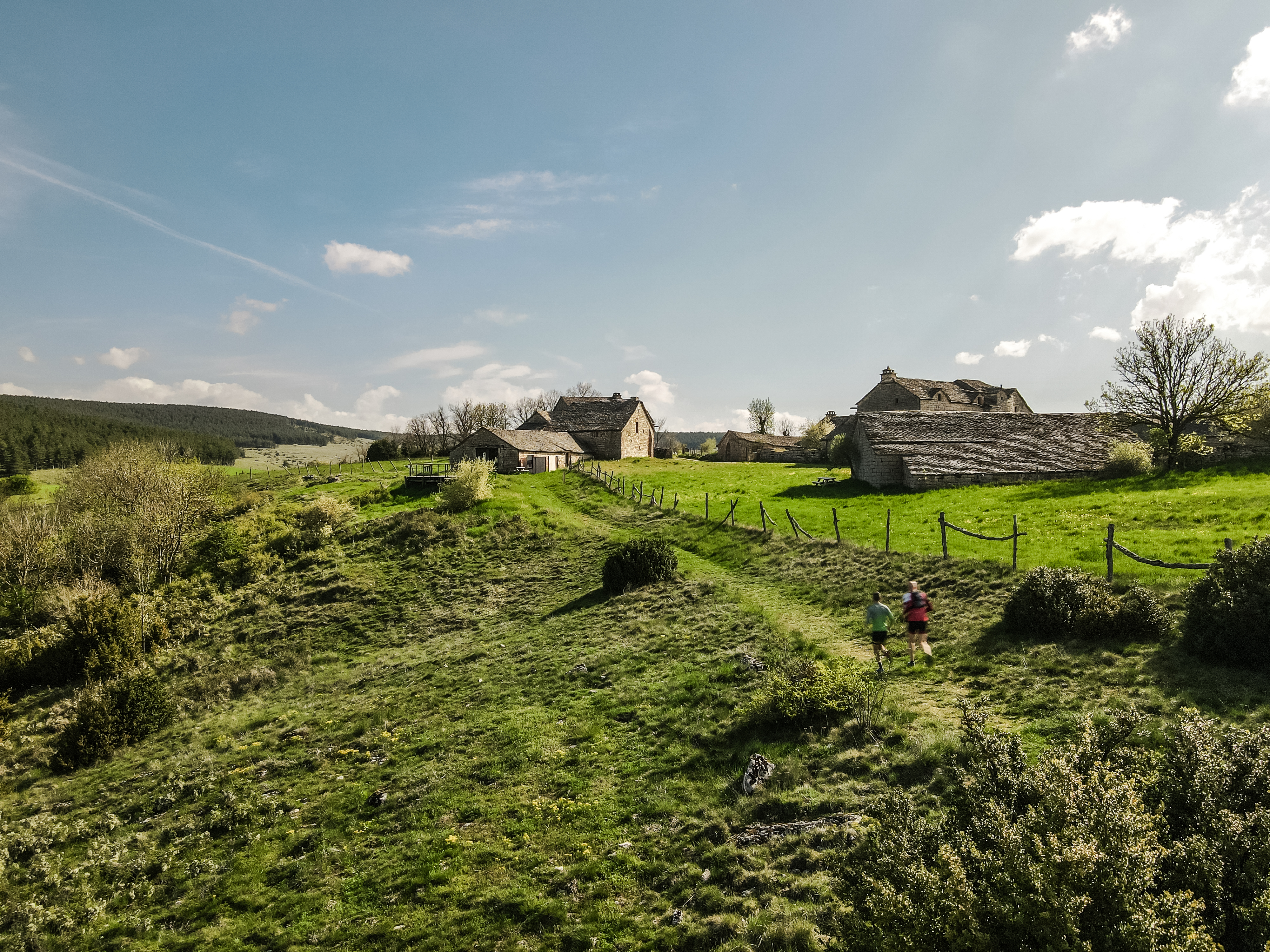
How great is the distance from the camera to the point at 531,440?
210 ft

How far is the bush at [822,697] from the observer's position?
11.0 m

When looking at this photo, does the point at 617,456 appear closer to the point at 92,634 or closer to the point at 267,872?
the point at 92,634

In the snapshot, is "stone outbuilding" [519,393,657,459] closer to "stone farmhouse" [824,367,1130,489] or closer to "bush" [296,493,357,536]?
"bush" [296,493,357,536]

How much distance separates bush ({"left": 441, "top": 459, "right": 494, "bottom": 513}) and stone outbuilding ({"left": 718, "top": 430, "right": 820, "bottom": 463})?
37.7 meters

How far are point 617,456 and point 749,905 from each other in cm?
6542

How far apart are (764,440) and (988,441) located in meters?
40.2

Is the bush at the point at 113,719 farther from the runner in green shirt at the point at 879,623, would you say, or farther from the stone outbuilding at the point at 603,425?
the stone outbuilding at the point at 603,425

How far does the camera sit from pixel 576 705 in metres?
14.6

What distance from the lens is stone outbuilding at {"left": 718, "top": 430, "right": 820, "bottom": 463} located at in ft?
238

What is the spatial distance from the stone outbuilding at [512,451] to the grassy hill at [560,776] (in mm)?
37538

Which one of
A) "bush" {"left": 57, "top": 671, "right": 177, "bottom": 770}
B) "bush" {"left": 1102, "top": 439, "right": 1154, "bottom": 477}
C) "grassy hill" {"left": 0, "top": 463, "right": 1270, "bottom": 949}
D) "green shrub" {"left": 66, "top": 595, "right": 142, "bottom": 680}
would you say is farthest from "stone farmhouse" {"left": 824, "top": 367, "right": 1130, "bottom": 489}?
"green shrub" {"left": 66, "top": 595, "right": 142, "bottom": 680}

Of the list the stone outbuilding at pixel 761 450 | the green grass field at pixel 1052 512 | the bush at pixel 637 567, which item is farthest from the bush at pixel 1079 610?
the stone outbuilding at pixel 761 450

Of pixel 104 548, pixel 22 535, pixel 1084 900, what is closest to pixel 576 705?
pixel 1084 900

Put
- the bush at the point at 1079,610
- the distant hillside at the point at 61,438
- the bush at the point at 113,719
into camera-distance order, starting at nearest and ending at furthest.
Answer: the bush at the point at 1079,610
the bush at the point at 113,719
the distant hillside at the point at 61,438
